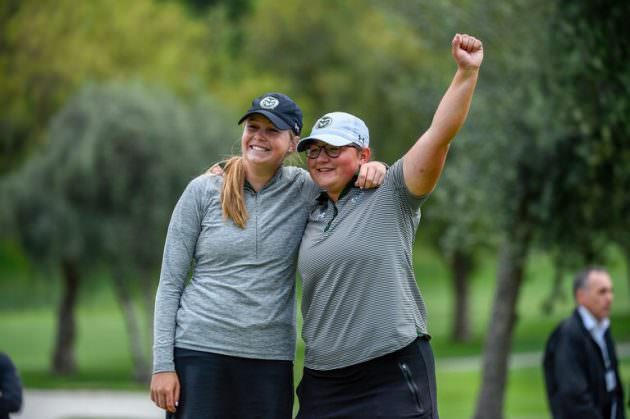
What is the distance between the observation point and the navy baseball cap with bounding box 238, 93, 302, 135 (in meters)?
4.56

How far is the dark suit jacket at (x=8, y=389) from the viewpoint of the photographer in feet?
19.1

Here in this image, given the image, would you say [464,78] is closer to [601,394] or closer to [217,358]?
[217,358]

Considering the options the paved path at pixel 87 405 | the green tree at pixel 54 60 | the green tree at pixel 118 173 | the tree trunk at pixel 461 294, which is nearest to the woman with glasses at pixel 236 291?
the paved path at pixel 87 405

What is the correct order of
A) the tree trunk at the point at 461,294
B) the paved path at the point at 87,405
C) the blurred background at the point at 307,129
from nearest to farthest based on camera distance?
the blurred background at the point at 307,129 < the paved path at the point at 87,405 < the tree trunk at the point at 461,294

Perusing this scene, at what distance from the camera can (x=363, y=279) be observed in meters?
4.29

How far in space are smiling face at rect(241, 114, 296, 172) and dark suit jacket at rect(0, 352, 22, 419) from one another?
6.92 feet

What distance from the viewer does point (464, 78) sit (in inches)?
166

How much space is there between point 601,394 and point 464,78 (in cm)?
337

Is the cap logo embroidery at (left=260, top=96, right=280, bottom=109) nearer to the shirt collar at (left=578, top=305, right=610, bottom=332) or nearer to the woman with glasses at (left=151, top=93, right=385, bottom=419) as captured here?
the woman with glasses at (left=151, top=93, right=385, bottom=419)

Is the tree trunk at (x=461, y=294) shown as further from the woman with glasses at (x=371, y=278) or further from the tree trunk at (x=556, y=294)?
the woman with glasses at (x=371, y=278)

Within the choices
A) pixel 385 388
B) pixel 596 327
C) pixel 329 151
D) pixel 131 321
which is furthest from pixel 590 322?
pixel 131 321

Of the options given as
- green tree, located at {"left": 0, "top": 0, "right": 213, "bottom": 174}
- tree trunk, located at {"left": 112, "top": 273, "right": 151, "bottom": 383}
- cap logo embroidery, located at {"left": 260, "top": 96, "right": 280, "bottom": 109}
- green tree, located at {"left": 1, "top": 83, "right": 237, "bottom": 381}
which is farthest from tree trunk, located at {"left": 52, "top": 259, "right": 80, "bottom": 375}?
cap logo embroidery, located at {"left": 260, "top": 96, "right": 280, "bottom": 109}

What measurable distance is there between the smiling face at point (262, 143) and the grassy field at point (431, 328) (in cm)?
899

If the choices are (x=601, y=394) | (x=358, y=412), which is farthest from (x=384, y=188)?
(x=601, y=394)
